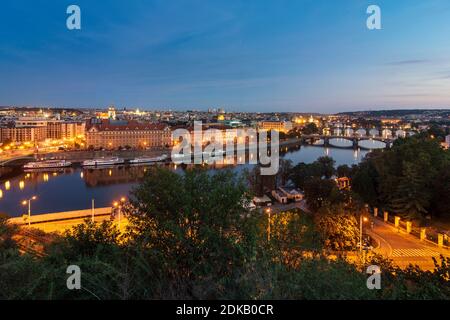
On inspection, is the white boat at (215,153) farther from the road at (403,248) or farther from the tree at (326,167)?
the road at (403,248)

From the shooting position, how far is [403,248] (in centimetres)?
696

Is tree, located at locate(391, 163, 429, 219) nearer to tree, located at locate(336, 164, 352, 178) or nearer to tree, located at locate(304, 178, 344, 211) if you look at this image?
tree, located at locate(304, 178, 344, 211)

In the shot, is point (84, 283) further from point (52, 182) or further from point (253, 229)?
point (52, 182)

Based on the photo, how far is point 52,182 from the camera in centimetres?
1756

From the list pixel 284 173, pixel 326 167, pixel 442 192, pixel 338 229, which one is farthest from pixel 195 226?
pixel 326 167

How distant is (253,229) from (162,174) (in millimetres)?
1081

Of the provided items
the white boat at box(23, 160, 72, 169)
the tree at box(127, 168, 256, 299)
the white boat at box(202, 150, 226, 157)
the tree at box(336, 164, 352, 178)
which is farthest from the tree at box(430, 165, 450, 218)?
the white boat at box(23, 160, 72, 169)

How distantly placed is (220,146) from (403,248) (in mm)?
25702

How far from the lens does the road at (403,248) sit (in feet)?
20.3

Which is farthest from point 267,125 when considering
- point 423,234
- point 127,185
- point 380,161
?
point 423,234

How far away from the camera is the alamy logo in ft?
86.3

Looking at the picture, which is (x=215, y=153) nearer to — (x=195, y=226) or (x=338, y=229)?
(x=338, y=229)
